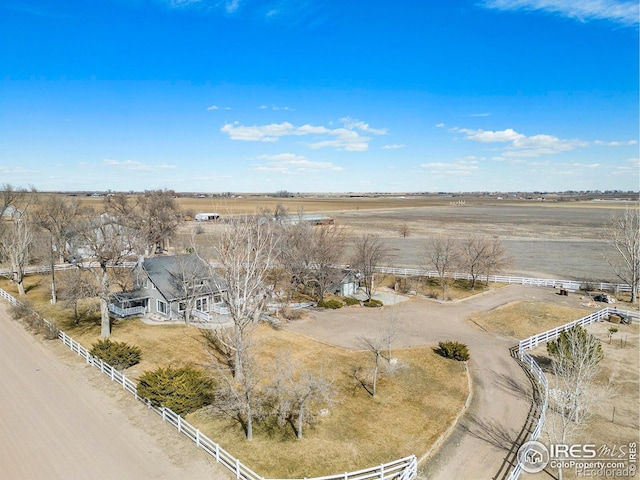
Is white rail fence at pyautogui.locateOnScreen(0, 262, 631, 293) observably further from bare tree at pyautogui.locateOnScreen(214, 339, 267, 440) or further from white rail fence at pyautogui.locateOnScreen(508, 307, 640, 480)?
bare tree at pyautogui.locateOnScreen(214, 339, 267, 440)

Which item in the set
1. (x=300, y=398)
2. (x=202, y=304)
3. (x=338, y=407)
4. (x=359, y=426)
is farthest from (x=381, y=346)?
(x=202, y=304)

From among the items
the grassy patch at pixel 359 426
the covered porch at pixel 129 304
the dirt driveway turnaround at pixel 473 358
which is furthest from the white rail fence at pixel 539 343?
the covered porch at pixel 129 304

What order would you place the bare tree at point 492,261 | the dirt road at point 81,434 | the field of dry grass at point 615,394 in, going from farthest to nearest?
the bare tree at point 492,261, the field of dry grass at point 615,394, the dirt road at point 81,434

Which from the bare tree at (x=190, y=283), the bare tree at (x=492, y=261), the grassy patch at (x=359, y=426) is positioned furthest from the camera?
the bare tree at (x=492, y=261)

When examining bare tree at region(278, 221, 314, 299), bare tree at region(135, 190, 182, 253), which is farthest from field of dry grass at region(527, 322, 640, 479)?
bare tree at region(135, 190, 182, 253)

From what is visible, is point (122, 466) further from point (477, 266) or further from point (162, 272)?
point (477, 266)

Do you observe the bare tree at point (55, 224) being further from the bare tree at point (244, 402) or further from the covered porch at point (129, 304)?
the bare tree at point (244, 402)
